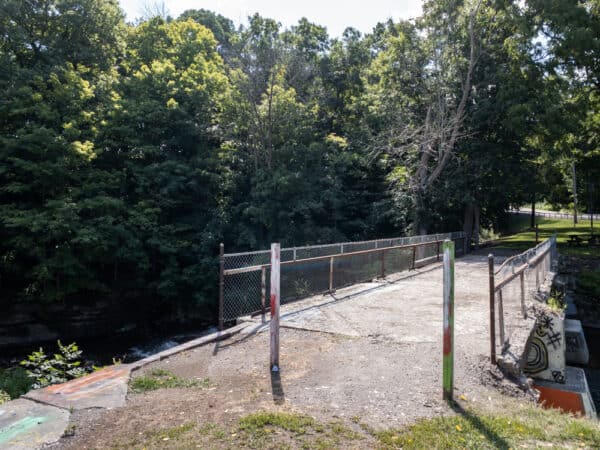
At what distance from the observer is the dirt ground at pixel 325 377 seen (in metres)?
4.27

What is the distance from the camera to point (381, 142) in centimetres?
2541

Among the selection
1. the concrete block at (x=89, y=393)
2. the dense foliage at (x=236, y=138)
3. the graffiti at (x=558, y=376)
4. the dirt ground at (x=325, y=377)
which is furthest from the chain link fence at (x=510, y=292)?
the dense foliage at (x=236, y=138)

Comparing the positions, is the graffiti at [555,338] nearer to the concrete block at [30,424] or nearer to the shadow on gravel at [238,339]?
the shadow on gravel at [238,339]

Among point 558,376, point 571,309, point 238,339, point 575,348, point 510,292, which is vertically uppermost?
point 510,292

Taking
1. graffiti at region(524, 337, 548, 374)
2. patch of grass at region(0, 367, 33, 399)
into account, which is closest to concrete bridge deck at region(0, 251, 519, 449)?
graffiti at region(524, 337, 548, 374)

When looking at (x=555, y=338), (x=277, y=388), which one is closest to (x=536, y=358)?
(x=555, y=338)

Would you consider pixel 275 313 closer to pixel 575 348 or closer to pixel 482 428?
pixel 482 428

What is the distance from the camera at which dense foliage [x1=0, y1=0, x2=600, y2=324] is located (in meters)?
17.4

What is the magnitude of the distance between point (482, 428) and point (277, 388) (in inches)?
85.3

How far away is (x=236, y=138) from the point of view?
76.1 ft

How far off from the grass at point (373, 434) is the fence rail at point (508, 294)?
5.72 ft

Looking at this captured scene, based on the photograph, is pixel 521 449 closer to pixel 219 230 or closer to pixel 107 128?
pixel 219 230

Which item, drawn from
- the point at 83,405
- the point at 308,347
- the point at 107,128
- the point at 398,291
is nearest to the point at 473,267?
the point at 398,291

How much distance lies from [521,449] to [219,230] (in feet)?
58.6
